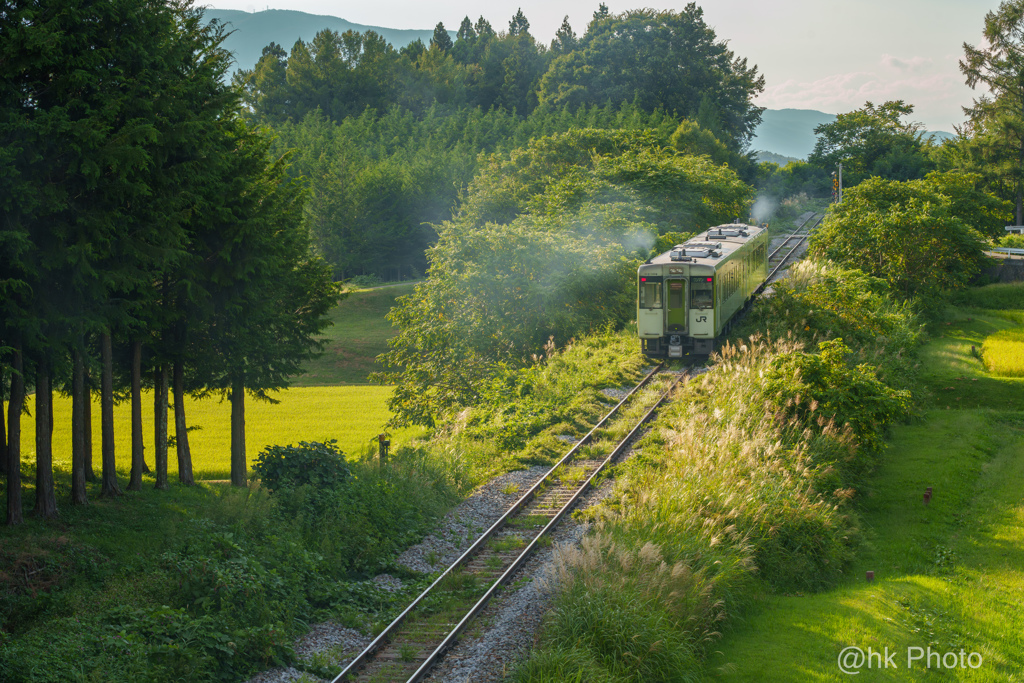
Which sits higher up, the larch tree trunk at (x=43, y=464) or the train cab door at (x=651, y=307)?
the train cab door at (x=651, y=307)

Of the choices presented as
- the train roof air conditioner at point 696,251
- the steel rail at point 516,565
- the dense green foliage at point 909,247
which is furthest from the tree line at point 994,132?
the steel rail at point 516,565

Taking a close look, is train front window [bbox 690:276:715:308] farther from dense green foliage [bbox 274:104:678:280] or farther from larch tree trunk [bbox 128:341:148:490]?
dense green foliage [bbox 274:104:678:280]

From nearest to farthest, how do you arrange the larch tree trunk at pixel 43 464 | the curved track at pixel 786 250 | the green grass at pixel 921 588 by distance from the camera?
the green grass at pixel 921 588, the larch tree trunk at pixel 43 464, the curved track at pixel 786 250

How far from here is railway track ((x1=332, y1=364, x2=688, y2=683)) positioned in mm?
9852

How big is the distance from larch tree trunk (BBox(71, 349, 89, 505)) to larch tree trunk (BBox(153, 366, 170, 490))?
2.97 m

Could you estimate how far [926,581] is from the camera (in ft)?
40.3

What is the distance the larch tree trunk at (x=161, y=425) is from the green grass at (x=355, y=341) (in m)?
21.0

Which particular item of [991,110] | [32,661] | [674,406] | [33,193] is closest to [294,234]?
[33,193]

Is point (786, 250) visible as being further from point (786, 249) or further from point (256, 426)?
point (256, 426)

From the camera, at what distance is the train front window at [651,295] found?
78.8 ft

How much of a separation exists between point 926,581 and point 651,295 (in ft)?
42.5

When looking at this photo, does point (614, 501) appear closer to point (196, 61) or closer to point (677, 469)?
point (677, 469)

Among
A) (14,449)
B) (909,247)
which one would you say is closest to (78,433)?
(14,449)

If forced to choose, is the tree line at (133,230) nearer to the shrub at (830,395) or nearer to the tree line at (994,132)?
the shrub at (830,395)
